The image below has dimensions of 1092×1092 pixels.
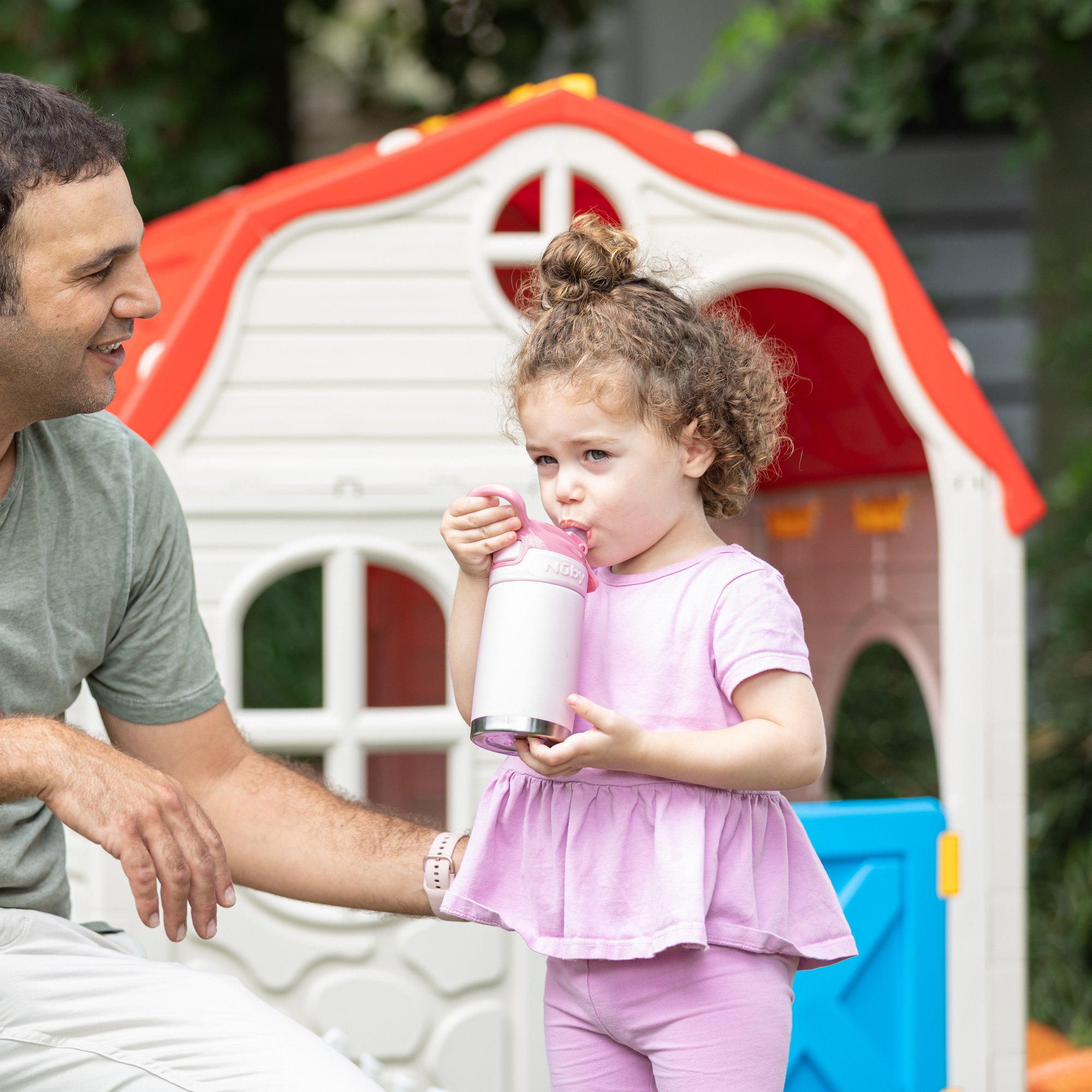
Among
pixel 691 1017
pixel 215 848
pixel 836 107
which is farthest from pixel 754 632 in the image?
pixel 836 107

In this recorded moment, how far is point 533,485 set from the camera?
254 cm

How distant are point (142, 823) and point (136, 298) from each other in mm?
655

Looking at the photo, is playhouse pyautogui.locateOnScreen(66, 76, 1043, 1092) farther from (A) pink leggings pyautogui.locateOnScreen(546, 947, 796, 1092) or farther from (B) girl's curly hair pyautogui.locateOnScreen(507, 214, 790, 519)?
(A) pink leggings pyautogui.locateOnScreen(546, 947, 796, 1092)

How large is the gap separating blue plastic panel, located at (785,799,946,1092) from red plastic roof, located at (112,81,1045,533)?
0.65 m

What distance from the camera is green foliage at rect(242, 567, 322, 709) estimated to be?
4.92 m

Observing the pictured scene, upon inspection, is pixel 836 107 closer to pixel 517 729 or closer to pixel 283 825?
pixel 283 825

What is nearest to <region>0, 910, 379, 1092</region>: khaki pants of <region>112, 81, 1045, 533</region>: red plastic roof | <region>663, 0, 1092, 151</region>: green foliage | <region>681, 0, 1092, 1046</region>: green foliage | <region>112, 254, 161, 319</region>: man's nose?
<region>112, 254, 161, 319</region>: man's nose

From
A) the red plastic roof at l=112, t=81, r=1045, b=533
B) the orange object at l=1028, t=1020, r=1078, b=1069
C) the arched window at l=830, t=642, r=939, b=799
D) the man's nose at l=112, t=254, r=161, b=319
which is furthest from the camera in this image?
the arched window at l=830, t=642, r=939, b=799

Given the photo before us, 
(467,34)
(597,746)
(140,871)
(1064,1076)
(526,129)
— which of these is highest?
(467,34)

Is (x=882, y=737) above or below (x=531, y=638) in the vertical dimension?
above

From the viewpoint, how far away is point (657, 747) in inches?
52.1

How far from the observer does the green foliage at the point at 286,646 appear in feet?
16.1

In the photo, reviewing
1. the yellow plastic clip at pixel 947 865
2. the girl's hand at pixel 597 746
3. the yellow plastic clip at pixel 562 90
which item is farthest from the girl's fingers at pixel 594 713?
the yellow plastic clip at pixel 562 90

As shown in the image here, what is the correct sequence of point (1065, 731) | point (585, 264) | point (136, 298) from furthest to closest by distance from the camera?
point (1065, 731) < point (136, 298) < point (585, 264)
